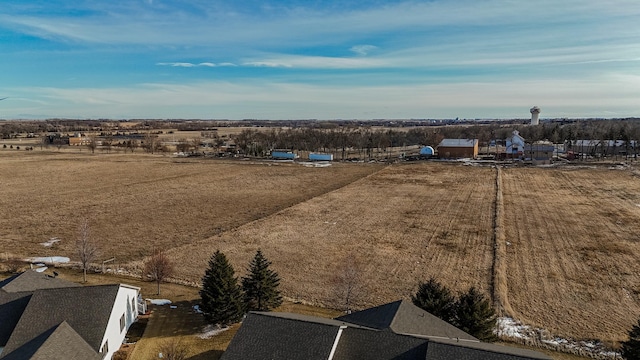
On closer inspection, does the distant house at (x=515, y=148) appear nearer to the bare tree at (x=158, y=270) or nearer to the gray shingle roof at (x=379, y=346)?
the bare tree at (x=158, y=270)

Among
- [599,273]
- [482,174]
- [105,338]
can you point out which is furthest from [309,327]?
[482,174]

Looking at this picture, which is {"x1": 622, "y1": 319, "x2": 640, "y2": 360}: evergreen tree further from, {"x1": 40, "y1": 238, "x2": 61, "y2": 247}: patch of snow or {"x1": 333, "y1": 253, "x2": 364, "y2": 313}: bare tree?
{"x1": 40, "y1": 238, "x2": 61, "y2": 247}: patch of snow

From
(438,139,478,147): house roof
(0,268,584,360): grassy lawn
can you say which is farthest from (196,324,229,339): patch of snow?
(438,139,478,147): house roof

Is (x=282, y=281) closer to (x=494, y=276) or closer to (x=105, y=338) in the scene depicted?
(x=105, y=338)

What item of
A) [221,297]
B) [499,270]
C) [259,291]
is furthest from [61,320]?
[499,270]

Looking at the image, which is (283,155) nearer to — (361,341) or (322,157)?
(322,157)

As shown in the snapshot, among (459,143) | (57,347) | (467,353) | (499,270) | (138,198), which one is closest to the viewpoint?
(467,353)

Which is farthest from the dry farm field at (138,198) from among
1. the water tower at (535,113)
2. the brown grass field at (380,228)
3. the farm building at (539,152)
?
the water tower at (535,113)
